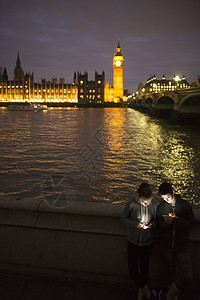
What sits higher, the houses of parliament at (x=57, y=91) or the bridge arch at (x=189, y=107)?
the houses of parliament at (x=57, y=91)

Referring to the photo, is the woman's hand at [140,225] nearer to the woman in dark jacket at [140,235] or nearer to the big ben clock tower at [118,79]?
the woman in dark jacket at [140,235]

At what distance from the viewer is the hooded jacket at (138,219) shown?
249 centimetres

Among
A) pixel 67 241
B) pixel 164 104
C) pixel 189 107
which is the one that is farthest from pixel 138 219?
pixel 164 104

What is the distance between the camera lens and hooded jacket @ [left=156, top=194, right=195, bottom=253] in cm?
243

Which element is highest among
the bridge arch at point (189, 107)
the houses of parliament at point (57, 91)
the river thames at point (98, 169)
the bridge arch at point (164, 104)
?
the houses of parliament at point (57, 91)

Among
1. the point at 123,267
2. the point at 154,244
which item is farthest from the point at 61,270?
the point at 154,244

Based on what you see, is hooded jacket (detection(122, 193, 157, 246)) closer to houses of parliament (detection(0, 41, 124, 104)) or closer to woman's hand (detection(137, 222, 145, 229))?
woman's hand (detection(137, 222, 145, 229))

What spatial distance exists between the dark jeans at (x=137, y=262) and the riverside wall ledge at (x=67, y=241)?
4.5 inches

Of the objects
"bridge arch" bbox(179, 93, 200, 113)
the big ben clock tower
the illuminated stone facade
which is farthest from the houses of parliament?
"bridge arch" bbox(179, 93, 200, 113)

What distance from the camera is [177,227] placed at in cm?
243

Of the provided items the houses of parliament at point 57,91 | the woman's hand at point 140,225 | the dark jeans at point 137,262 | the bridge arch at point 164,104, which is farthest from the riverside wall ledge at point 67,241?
the houses of parliament at point 57,91

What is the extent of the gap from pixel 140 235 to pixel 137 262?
11.7 inches

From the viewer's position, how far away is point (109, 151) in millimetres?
13188

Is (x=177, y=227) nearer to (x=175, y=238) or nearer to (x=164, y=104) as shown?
(x=175, y=238)
